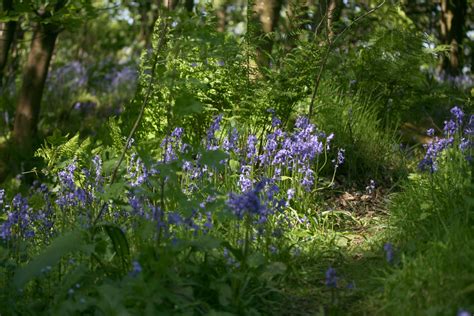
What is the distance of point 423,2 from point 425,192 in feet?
36.9

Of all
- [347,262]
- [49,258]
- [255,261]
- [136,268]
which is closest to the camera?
[136,268]

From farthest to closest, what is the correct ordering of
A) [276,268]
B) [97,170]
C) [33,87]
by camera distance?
[33,87] → [97,170] → [276,268]

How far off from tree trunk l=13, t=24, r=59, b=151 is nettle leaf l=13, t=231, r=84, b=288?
4.42 meters

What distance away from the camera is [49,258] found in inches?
116

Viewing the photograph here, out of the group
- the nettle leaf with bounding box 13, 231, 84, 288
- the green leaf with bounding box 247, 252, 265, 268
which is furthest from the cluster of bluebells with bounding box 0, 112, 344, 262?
the nettle leaf with bounding box 13, 231, 84, 288

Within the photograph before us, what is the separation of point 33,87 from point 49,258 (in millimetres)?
4789

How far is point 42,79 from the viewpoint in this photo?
7355 millimetres

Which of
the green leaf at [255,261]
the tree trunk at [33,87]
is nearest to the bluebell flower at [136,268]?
the green leaf at [255,261]

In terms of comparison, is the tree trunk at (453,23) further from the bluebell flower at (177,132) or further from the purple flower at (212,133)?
the bluebell flower at (177,132)

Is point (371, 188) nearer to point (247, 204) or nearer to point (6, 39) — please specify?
point (247, 204)

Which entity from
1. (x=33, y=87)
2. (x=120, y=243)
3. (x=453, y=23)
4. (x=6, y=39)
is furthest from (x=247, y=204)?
(x=453, y=23)

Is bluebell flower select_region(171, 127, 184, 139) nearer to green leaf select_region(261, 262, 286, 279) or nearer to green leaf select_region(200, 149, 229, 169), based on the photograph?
green leaf select_region(200, 149, 229, 169)

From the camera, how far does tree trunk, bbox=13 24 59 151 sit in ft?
23.8

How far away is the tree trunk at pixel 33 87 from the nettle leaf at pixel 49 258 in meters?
4.42
